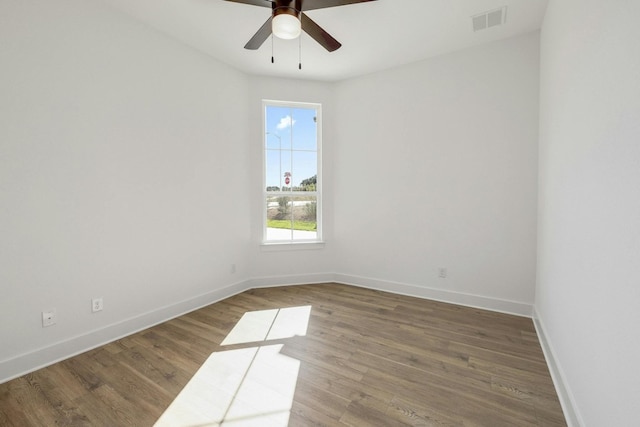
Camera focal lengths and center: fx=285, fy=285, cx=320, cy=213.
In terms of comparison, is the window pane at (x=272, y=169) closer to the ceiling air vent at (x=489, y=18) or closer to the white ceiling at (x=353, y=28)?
the white ceiling at (x=353, y=28)

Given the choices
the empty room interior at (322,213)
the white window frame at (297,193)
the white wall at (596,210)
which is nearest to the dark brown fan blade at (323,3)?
the empty room interior at (322,213)

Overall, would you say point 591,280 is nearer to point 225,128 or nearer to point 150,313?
point 150,313

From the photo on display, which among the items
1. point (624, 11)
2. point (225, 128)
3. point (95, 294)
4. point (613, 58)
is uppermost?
point (225, 128)

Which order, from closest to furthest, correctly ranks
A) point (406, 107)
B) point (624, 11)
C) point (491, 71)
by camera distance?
point (624, 11), point (491, 71), point (406, 107)

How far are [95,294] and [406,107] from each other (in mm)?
3737

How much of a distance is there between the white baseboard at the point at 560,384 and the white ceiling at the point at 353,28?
2787mm

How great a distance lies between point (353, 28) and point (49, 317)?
11.5 feet

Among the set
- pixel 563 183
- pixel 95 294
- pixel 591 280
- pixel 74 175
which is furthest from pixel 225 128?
pixel 591 280

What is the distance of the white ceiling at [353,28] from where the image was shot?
2416 mm

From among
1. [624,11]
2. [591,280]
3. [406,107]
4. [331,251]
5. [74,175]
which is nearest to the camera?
[624,11]

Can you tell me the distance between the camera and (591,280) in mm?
1357

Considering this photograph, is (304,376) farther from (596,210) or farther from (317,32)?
(317,32)

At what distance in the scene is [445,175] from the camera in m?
3.32

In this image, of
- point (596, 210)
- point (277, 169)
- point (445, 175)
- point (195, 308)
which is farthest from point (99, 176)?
point (445, 175)
